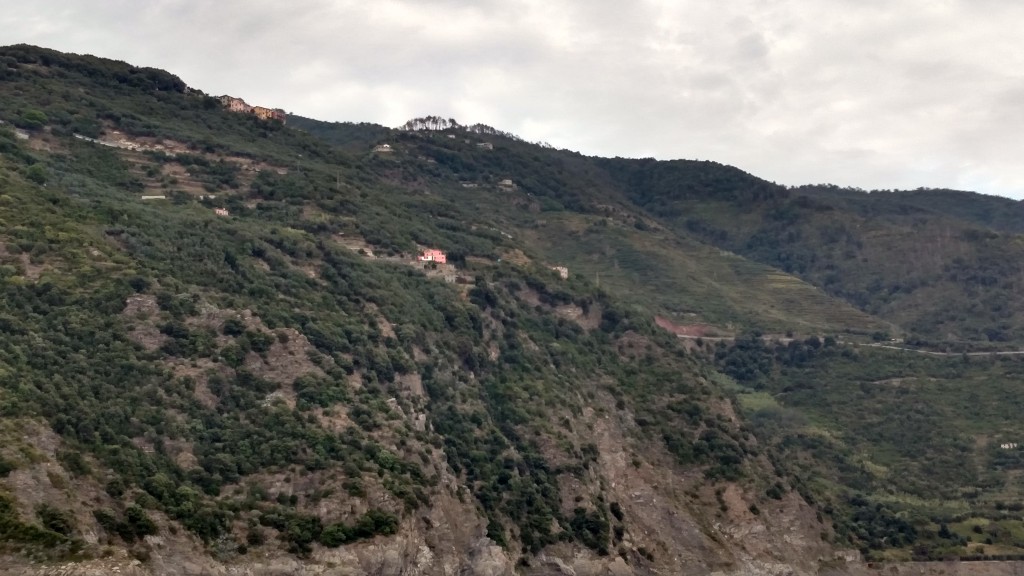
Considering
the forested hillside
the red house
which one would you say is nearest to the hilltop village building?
the forested hillside

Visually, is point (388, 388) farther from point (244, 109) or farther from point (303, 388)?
point (244, 109)

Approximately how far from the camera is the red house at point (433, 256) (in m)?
129

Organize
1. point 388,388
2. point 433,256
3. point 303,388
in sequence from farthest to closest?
point 433,256, point 388,388, point 303,388

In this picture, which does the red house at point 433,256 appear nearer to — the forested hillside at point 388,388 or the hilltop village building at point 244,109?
the forested hillside at point 388,388

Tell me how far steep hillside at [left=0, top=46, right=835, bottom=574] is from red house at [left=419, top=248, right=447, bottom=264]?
138cm

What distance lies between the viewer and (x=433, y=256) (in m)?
130

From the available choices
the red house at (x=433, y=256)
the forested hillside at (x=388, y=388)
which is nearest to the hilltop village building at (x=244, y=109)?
the forested hillside at (x=388, y=388)

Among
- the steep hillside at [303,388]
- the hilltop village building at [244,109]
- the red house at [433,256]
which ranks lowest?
the steep hillside at [303,388]

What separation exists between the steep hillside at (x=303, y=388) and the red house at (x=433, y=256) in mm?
1382

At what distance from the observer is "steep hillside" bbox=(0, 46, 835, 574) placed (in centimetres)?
7669

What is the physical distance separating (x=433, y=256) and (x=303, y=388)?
3932 cm

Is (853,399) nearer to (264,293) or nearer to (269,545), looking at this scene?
(264,293)

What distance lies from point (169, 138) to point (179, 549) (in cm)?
6900

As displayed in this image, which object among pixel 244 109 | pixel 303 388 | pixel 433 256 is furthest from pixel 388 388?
pixel 244 109
